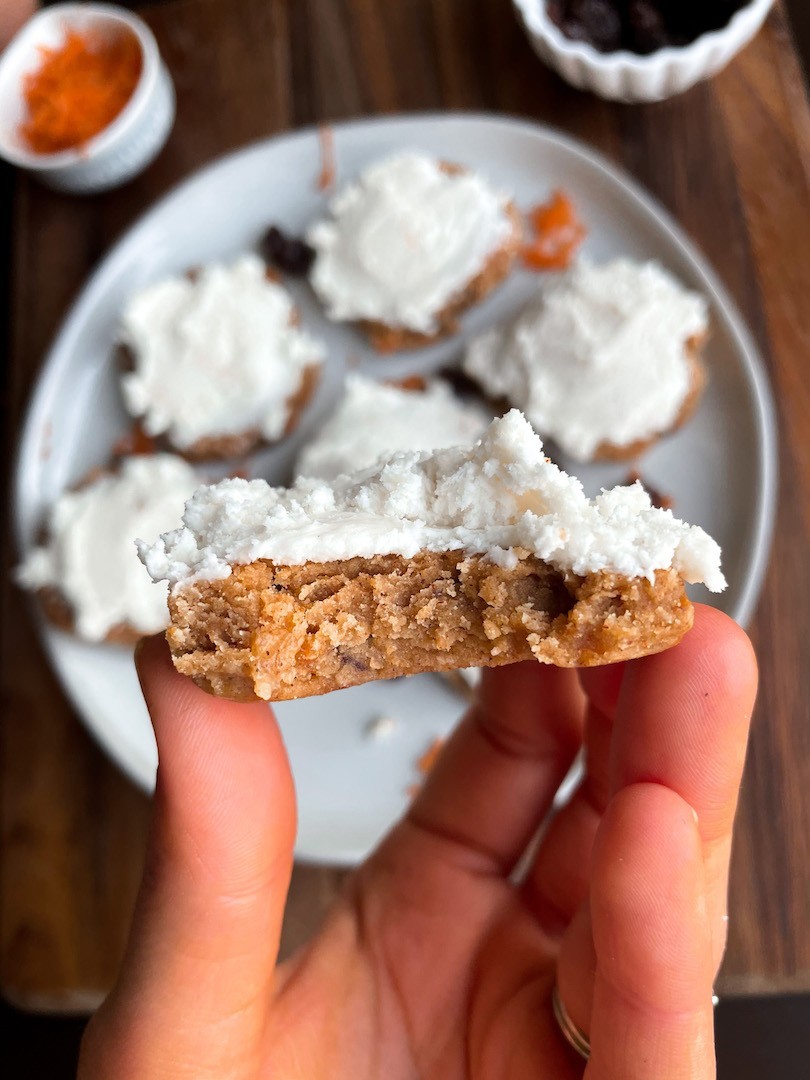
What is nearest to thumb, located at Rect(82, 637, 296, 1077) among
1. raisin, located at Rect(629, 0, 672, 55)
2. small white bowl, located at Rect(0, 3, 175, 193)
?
small white bowl, located at Rect(0, 3, 175, 193)

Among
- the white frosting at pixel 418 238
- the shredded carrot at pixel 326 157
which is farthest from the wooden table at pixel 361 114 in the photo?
the white frosting at pixel 418 238

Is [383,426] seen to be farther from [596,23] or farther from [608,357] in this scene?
[596,23]

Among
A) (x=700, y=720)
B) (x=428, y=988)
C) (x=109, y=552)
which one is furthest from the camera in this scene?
(x=109, y=552)

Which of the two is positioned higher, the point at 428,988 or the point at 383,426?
the point at 383,426

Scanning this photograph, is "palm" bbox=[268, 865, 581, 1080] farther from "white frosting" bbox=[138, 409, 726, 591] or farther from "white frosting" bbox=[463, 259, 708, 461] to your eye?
"white frosting" bbox=[463, 259, 708, 461]

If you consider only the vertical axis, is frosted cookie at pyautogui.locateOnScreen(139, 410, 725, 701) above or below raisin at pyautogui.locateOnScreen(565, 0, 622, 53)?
below

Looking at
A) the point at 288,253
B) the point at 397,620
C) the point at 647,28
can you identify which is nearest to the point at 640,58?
the point at 647,28
